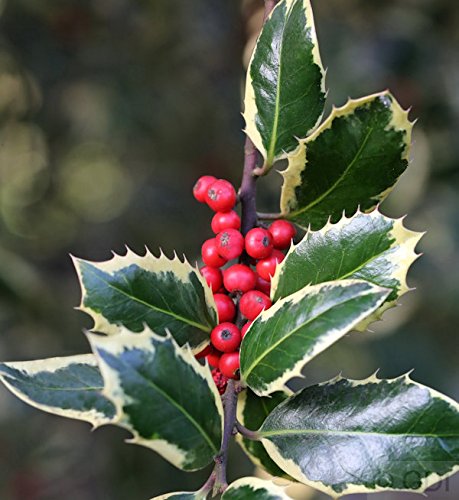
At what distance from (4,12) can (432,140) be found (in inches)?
45.5

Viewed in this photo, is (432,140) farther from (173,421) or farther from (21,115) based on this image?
(173,421)

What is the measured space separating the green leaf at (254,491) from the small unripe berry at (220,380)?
127 millimetres

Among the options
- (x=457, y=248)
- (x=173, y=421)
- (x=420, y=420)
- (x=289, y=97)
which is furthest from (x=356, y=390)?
(x=457, y=248)

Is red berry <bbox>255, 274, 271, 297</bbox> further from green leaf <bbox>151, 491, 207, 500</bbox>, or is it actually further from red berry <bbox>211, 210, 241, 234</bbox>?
green leaf <bbox>151, 491, 207, 500</bbox>

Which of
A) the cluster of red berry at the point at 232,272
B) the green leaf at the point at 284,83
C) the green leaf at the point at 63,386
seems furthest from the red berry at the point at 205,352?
the green leaf at the point at 284,83

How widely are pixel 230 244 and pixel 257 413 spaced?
175mm

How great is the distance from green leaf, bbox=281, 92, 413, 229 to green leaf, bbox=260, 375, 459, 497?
19cm

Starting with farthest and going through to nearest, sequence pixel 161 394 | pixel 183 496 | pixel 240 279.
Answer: pixel 240 279
pixel 183 496
pixel 161 394

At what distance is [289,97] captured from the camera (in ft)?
2.43

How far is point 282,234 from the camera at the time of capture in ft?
2.46

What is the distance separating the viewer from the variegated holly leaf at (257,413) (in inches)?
28.1

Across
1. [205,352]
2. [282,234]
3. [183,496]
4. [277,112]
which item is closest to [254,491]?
[183,496]

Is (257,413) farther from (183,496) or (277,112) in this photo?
(277,112)

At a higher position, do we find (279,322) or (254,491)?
(279,322)
